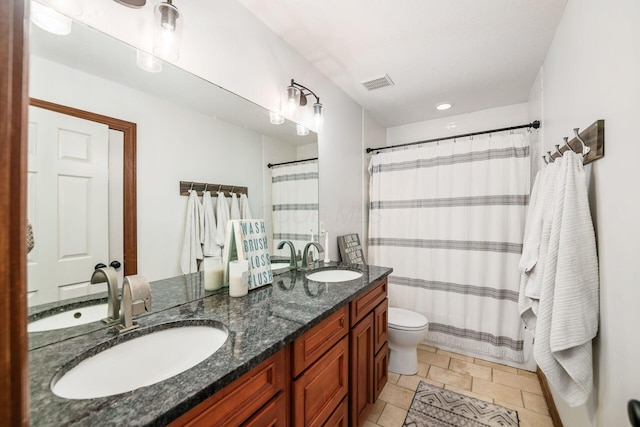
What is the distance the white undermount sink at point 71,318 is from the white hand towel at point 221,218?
514 millimetres

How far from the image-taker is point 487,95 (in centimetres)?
241

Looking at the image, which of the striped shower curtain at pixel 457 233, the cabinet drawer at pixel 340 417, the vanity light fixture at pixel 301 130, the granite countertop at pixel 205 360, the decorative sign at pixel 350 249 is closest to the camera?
the granite countertop at pixel 205 360

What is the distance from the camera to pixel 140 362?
836 millimetres

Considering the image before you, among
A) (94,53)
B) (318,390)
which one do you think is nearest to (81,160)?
(94,53)

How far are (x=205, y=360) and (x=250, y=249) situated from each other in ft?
2.35

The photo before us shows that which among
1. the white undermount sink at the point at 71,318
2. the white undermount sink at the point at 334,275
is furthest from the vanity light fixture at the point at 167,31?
the white undermount sink at the point at 334,275

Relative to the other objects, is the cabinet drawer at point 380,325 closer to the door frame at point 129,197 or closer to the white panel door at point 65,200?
the door frame at point 129,197

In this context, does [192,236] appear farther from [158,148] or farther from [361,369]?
[361,369]

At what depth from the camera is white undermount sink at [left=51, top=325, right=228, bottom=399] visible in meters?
0.69

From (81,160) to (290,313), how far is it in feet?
2.98

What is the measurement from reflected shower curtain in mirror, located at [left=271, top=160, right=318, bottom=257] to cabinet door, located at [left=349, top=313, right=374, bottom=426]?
0.71 m

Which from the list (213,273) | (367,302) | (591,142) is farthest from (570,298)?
(213,273)

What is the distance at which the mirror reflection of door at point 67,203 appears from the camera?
0.77 metres

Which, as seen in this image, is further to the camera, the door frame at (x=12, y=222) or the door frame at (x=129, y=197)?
the door frame at (x=129, y=197)
